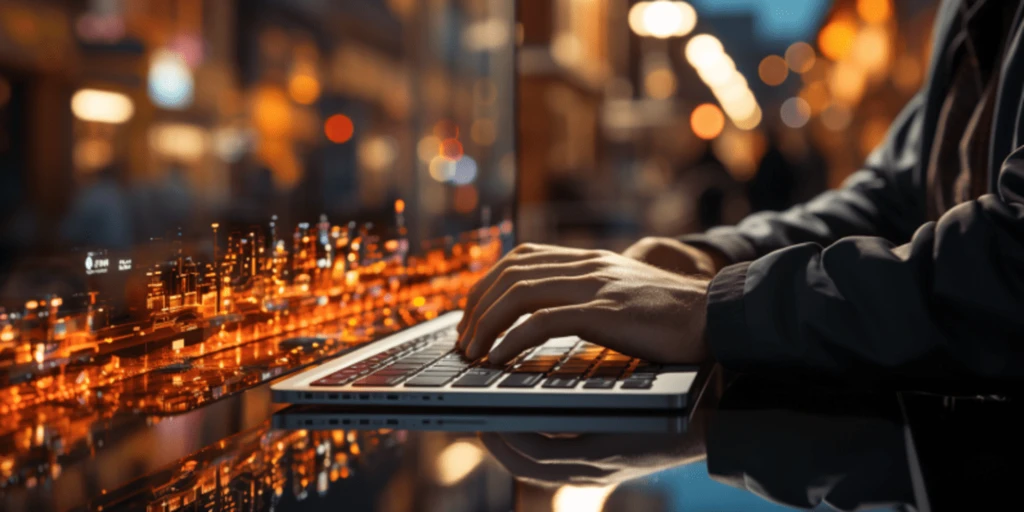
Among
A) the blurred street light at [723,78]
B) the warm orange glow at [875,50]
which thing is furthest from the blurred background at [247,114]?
the blurred street light at [723,78]

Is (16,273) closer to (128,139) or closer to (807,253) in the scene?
(128,139)

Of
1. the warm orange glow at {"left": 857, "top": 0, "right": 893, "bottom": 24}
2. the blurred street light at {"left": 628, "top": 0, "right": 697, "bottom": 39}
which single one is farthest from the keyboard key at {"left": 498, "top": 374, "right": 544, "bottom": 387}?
the warm orange glow at {"left": 857, "top": 0, "right": 893, "bottom": 24}

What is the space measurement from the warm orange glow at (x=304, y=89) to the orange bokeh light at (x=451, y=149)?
1.42 feet

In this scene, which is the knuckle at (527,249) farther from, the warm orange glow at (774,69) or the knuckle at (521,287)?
the warm orange glow at (774,69)

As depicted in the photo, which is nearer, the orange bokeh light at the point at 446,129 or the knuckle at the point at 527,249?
the knuckle at the point at 527,249

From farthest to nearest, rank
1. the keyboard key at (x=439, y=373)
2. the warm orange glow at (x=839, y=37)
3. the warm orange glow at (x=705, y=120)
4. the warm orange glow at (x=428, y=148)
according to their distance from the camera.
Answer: the warm orange glow at (x=705, y=120), the warm orange glow at (x=839, y=37), the warm orange glow at (x=428, y=148), the keyboard key at (x=439, y=373)

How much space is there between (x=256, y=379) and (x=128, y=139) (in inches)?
7.8

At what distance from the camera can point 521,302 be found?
0.69 metres

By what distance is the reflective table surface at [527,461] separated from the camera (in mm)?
386

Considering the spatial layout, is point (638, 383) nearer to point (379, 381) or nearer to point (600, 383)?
point (600, 383)

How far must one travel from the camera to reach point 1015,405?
0.61 m

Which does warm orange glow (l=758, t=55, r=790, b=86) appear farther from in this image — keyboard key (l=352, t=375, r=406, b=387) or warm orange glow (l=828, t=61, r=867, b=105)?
keyboard key (l=352, t=375, r=406, b=387)

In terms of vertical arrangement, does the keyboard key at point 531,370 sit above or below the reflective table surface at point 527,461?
above

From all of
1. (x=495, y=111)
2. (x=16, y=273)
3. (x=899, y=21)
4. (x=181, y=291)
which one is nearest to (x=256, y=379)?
(x=181, y=291)
